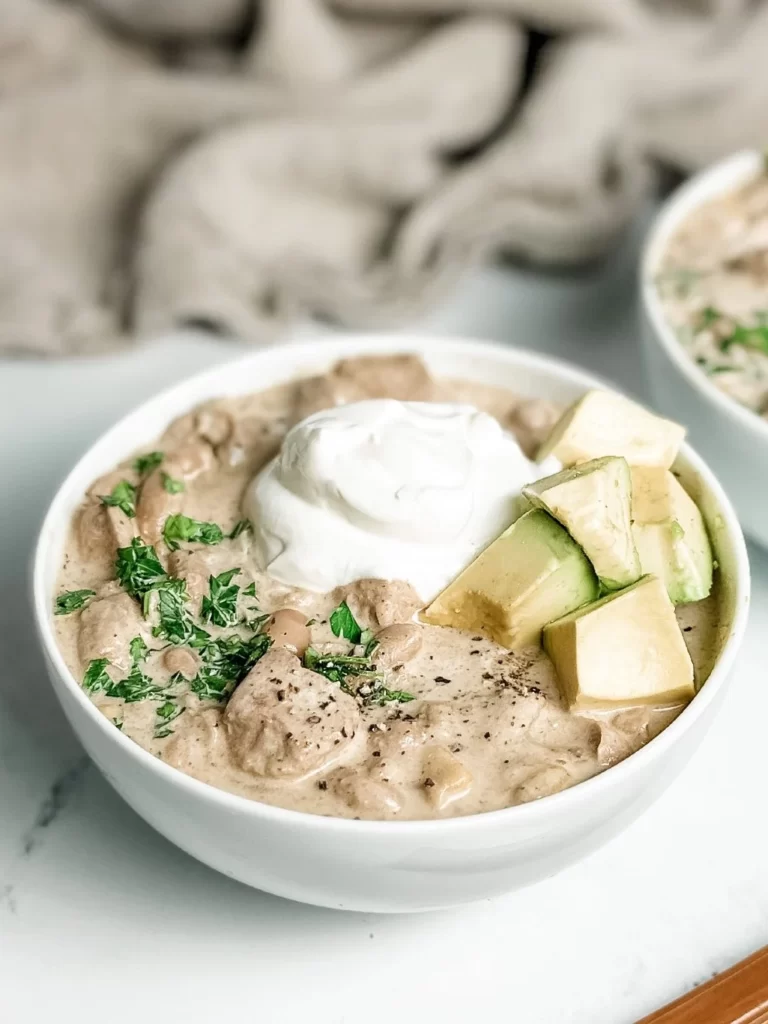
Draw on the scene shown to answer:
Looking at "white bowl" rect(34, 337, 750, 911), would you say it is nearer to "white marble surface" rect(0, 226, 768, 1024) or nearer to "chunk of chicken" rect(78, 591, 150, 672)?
"chunk of chicken" rect(78, 591, 150, 672)

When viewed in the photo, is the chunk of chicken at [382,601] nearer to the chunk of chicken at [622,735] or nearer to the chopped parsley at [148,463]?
the chunk of chicken at [622,735]

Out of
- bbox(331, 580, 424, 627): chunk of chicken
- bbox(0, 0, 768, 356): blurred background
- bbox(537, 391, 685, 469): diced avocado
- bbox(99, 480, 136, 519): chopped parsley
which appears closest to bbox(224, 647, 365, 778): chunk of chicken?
bbox(331, 580, 424, 627): chunk of chicken

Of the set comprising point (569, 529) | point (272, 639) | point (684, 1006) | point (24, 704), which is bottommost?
point (24, 704)

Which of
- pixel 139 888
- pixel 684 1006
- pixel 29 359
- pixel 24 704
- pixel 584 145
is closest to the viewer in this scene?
pixel 684 1006

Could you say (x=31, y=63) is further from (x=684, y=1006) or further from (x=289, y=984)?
(x=684, y=1006)

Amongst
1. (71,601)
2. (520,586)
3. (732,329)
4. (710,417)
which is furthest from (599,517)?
(732,329)

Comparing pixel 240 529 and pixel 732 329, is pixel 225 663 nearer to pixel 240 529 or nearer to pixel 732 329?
pixel 240 529

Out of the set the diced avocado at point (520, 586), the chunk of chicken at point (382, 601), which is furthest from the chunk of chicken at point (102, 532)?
the diced avocado at point (520, 586)

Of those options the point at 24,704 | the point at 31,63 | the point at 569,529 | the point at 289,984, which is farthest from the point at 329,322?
the point at 289,984
